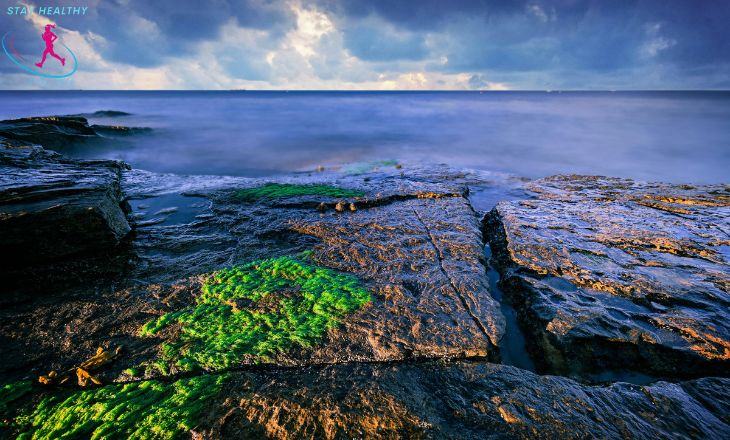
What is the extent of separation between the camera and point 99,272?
377 cm

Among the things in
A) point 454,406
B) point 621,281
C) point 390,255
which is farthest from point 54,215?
point 621,281

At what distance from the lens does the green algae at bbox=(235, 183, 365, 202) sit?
6785 millimetres

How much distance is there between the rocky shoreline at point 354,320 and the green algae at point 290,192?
1215mm

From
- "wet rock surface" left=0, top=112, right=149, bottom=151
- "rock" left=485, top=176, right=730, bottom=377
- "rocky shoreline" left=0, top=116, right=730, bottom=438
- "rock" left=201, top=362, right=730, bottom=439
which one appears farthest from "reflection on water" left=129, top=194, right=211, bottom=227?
"wet rock surface" left=0, top=112, right=149, bottom=151

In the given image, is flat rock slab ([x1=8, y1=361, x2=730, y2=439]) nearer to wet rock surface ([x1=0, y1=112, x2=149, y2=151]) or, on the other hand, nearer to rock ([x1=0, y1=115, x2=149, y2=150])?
wet rock surface ([x1=0, y1=112, x2=149, y2=151])

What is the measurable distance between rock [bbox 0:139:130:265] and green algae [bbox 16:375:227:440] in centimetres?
225

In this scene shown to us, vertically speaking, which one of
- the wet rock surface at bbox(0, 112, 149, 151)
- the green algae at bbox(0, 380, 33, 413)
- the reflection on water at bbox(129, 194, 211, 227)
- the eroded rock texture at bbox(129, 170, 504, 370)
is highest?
the wet rock surface at bbox(0, 112, 149, 151)

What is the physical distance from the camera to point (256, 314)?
317 cm

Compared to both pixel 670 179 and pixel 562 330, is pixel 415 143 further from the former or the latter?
pixel 562 330

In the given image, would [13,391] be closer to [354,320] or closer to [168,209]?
[354,320]

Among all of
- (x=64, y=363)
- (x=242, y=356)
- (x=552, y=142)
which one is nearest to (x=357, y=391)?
(x=242, y=356)

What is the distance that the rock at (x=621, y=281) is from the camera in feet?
9.18

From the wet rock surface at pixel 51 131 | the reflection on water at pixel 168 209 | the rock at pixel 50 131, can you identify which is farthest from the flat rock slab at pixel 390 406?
the rock at pixel 50 131

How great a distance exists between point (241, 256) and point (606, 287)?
4.32m
